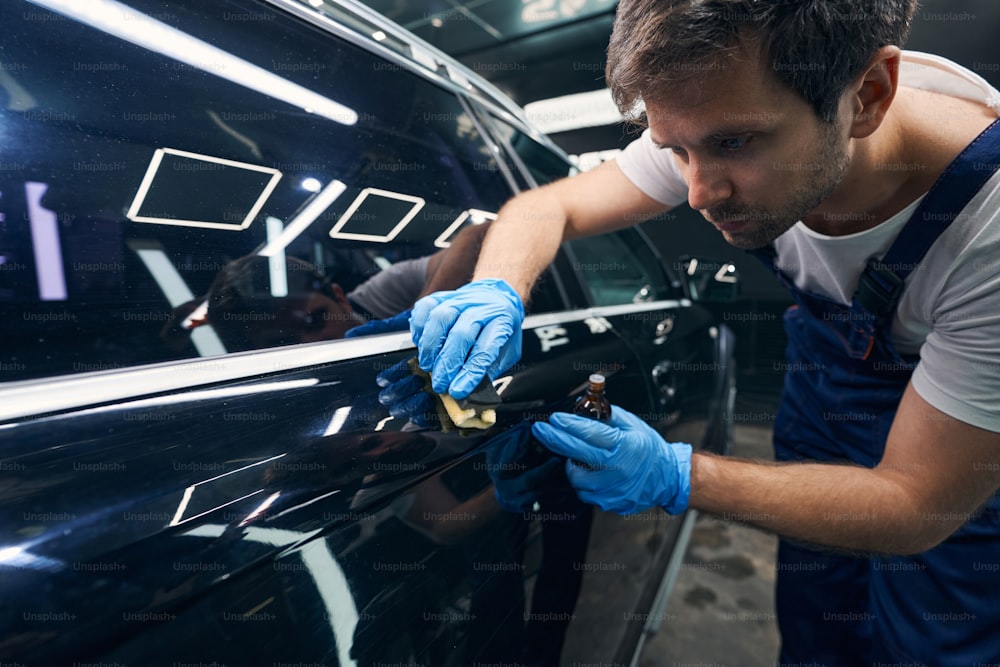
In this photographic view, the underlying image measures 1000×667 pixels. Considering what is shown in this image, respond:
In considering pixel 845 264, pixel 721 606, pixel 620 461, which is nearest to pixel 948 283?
pixel 845 264

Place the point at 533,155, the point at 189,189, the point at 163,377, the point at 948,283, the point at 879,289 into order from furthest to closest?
1. the point at 533,155
2. the point at 879,289
3. the point at 948,283
4. the point at 189,189
5. the point at 163,377

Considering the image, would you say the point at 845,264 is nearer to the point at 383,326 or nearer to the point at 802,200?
the point at 802,200

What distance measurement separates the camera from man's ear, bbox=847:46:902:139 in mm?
929

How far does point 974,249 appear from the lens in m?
0.97

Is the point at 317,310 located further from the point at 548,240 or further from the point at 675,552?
the point at 675,552

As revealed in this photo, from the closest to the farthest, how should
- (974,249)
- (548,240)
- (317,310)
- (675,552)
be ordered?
(317,310) → (974,249) → (548,240) → (675,552)

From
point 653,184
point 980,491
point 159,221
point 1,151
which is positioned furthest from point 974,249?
point 1,151

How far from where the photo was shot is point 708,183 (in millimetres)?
1001

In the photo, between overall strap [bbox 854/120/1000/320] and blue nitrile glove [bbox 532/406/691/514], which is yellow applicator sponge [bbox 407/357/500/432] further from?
overall strap [bbox 854/120/1000/320]

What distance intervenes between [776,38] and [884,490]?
3.01 ft

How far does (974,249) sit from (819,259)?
37 cm

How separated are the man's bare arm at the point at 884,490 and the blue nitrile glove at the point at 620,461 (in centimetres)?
6

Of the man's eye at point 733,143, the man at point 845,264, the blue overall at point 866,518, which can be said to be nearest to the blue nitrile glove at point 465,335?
the man at point 845,264

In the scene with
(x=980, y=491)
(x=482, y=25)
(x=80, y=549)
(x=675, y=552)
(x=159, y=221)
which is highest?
(x=482, y=25)
